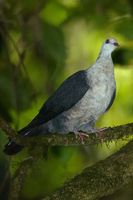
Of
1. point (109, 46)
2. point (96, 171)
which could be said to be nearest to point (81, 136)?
point (96, 171)

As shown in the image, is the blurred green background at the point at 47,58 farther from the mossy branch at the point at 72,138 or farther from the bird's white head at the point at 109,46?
the mossy branch at the point at 72,138

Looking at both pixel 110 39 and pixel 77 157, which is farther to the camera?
pixel 77 157

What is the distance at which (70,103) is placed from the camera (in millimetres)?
3055

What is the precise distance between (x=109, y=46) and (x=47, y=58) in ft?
1.14

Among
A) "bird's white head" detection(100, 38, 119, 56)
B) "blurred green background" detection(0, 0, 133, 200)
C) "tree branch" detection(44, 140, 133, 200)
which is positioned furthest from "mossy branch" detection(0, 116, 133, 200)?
"bird's white head" detection(100, 38, 119, 56)

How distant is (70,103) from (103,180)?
0.56 m

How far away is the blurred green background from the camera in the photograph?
294 centimetres

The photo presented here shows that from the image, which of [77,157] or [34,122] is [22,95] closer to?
[34,122]

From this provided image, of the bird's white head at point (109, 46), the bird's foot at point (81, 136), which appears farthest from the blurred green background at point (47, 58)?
the bird's foot at point (81, 136)

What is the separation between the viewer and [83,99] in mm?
3051

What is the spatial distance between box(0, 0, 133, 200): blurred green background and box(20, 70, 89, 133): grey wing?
90 millimetres

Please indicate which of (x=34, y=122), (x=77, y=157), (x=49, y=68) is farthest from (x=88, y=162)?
(x=34, y=122)

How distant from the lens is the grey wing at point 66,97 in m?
2.99

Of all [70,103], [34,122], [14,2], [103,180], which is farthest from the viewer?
[14,2]
